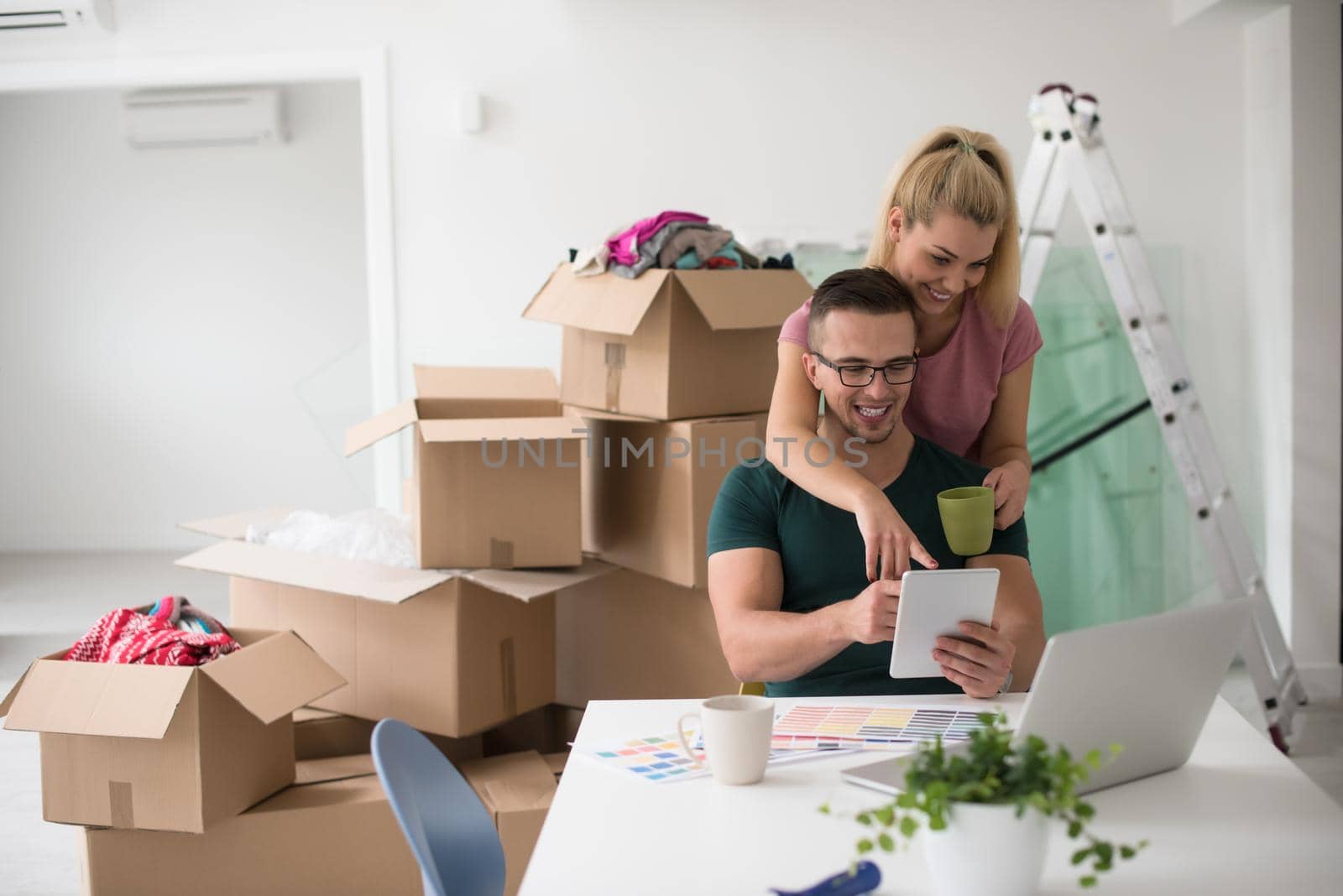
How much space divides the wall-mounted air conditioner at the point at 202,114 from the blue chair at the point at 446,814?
5.71 m

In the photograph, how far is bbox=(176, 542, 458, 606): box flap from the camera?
102 inches

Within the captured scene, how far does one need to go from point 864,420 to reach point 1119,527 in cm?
250

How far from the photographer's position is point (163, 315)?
675 centimetres

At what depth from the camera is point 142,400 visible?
6840 millimetres

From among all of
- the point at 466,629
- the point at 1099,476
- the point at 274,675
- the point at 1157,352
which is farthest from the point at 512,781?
the point at 1099,476

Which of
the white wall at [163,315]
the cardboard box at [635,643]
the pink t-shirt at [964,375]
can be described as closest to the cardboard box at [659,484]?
the cardboard box at [635,643]

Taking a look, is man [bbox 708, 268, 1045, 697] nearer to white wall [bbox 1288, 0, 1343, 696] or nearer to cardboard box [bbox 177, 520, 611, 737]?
cardboard box [bbox 177, 520, 611, 737]

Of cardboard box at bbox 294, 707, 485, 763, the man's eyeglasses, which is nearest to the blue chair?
the man's eyeglasses

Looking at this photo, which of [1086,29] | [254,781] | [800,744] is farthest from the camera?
[1086,29]

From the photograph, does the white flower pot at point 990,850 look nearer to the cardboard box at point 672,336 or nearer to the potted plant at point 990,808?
the potted plant at point 990,808

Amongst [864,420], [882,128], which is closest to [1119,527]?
[882,128]

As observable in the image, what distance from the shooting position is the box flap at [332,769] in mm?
2604

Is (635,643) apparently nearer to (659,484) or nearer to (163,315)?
(659,484)

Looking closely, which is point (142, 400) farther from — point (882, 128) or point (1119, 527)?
point (1119, 527)
